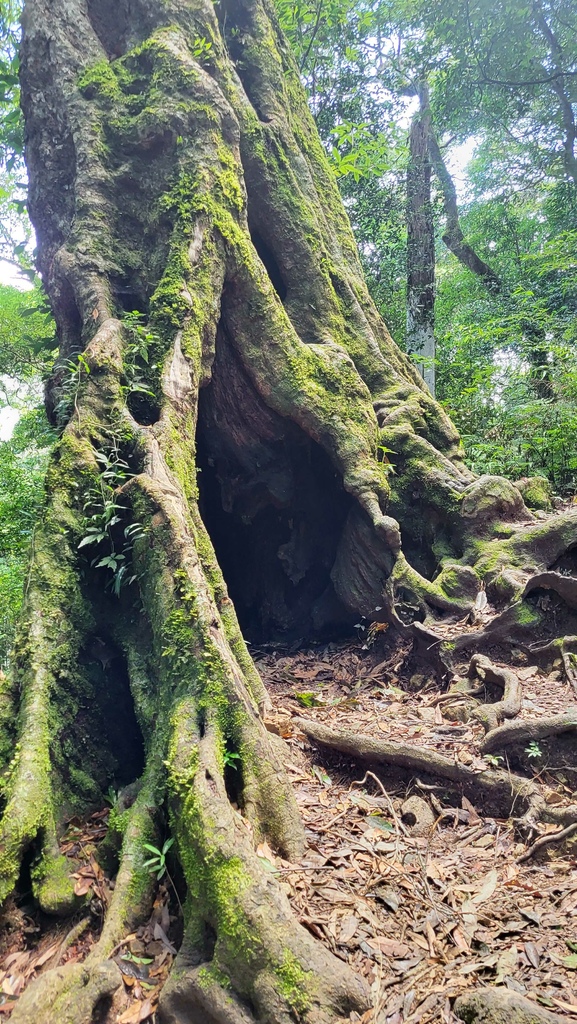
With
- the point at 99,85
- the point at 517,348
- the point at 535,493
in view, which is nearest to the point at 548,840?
the point at 535,493

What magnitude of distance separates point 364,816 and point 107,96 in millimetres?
6616

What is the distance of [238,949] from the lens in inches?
82.9

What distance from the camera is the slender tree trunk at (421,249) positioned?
36.6 ft

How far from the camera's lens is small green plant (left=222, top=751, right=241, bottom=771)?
290 cm

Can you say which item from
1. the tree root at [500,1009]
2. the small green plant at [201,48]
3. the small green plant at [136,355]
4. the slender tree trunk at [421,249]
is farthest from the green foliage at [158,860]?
the slender tree trunk at [421,249]

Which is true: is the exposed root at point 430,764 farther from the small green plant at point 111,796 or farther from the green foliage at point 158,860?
the green foliage at point 158,860

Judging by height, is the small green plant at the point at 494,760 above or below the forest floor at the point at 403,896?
above

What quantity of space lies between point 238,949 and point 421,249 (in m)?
11.9

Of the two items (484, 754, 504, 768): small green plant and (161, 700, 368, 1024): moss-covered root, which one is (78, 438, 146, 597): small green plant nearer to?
(161, 700, 368, 1024): moss-covered root

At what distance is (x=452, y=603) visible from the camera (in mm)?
5383

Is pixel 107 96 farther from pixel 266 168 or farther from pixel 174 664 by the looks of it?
pixel 174 664

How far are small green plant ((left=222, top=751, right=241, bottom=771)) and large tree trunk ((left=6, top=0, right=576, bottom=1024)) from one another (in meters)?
0.03

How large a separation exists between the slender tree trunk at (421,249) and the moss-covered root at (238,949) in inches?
365

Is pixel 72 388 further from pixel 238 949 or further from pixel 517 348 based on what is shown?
pixel 517 348
